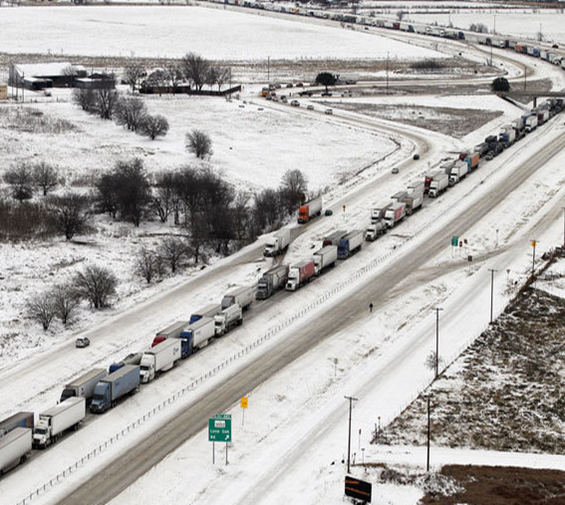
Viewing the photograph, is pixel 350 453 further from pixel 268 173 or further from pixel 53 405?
pixel 268 173

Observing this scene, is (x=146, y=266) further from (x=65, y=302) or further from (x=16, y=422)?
(x=16, y=422)

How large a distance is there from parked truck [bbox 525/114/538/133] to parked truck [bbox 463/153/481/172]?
25.3 meters

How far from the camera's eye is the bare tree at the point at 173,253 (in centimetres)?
8588

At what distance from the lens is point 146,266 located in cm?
8438

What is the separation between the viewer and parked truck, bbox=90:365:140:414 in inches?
2296

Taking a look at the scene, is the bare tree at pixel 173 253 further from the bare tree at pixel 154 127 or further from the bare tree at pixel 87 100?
the bare tree at pixel 87 100

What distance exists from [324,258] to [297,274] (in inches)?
219

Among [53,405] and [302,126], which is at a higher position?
[302,126]

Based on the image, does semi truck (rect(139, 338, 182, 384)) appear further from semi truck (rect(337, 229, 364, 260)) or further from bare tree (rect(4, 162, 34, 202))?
bare tree (rect(4, 162, 34, 202))

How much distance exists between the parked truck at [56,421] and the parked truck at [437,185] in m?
64.5

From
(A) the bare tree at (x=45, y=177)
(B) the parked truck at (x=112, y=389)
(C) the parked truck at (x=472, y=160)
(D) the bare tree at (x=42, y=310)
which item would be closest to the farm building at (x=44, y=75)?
(A) the bare tree at (x=45, y=177)

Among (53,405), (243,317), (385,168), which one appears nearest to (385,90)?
(385,168)

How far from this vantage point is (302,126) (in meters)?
152

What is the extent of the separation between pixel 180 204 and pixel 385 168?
112 ft
